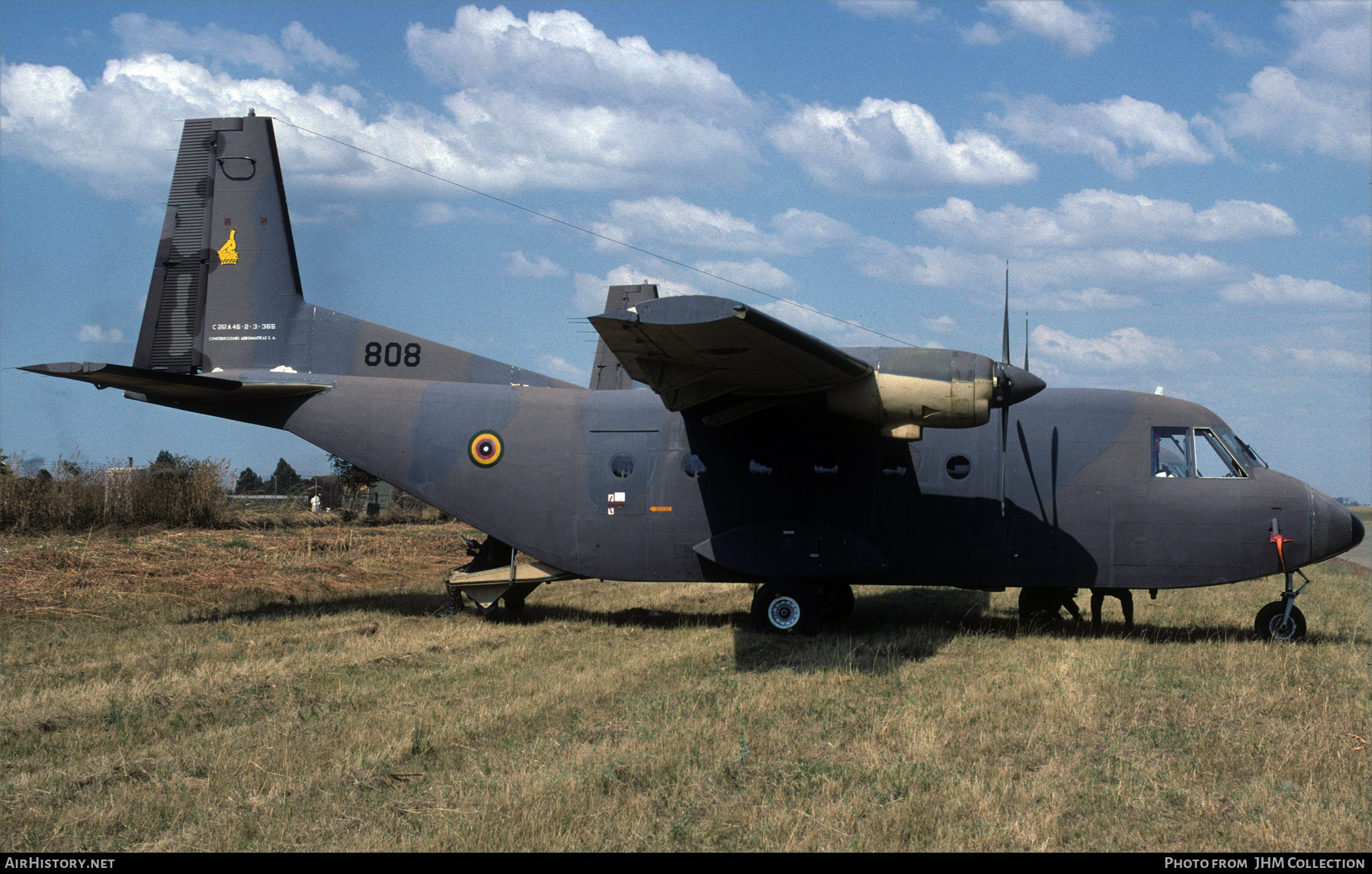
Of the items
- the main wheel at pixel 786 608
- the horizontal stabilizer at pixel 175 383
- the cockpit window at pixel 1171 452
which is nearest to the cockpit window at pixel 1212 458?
the cockpit window at pixel 1171 452

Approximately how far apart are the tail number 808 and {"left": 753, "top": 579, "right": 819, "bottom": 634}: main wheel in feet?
21.3

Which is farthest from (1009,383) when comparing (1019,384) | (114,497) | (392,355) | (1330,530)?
(114,497)

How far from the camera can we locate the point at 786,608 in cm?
1177

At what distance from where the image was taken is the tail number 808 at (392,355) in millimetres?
14055

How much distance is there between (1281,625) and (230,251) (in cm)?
1545

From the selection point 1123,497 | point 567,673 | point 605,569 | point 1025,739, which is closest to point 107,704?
point 567,673

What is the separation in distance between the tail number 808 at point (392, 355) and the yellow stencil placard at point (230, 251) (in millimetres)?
2400

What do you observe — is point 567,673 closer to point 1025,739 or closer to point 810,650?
point 810,650

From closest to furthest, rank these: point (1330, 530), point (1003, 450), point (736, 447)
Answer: point (1003, 450)
point (1330, 530)
point (736, 447)

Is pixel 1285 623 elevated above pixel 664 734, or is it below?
above

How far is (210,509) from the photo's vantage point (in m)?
28.8

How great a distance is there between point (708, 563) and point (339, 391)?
6.01 metres

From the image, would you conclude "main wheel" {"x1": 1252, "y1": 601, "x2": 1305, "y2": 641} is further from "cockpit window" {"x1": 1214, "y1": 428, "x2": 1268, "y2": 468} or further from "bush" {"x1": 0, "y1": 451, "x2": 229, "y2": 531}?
"bush" {"x1": 0, "y1": 451, "x2": 229, "y2": 531}

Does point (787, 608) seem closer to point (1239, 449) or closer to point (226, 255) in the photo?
point (1239, 449)
